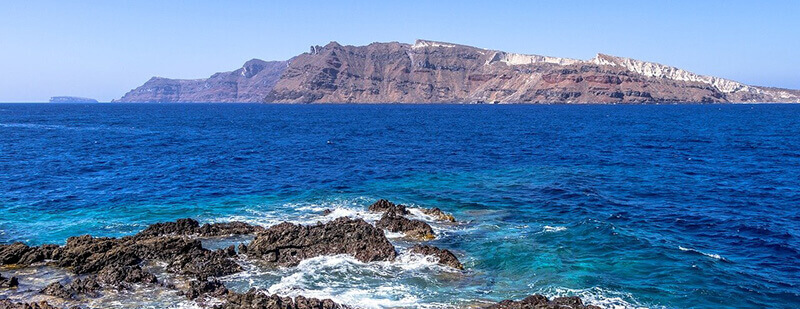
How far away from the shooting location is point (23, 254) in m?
27.5

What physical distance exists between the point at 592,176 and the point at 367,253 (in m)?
34.2

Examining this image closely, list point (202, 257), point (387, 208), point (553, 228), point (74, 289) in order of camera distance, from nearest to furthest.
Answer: point (74, 289) < point (202, 257) < point (553, 228) < point (387, 208)

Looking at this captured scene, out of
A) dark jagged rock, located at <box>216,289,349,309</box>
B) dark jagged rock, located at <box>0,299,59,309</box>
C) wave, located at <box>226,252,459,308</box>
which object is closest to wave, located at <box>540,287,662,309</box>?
wave, located at <box>226,252,459,308</box>

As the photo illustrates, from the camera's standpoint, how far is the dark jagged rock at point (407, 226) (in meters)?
33.0

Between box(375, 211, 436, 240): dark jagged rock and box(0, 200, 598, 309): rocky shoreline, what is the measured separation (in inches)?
2.5

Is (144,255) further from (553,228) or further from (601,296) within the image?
(553,228)

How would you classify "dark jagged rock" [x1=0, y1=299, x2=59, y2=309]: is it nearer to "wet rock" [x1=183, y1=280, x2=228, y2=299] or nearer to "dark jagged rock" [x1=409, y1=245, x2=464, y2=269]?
"wet rock" [x1=183, y1=280, x2=228, y2=299]

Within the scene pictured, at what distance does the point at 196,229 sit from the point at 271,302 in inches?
580

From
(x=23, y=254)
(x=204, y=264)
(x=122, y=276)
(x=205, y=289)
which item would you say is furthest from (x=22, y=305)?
(x=23, y=254)

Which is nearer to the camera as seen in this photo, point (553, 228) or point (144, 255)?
point (144, 255)

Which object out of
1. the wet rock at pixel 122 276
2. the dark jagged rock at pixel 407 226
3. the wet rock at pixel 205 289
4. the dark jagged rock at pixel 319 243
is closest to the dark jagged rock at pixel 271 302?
the wet rock at pixel 205 289

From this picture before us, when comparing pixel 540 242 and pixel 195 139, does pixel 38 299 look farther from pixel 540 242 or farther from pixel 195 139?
pixel 195 139

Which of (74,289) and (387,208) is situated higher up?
(387,208)

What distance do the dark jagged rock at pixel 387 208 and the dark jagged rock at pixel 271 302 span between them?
16103mm
